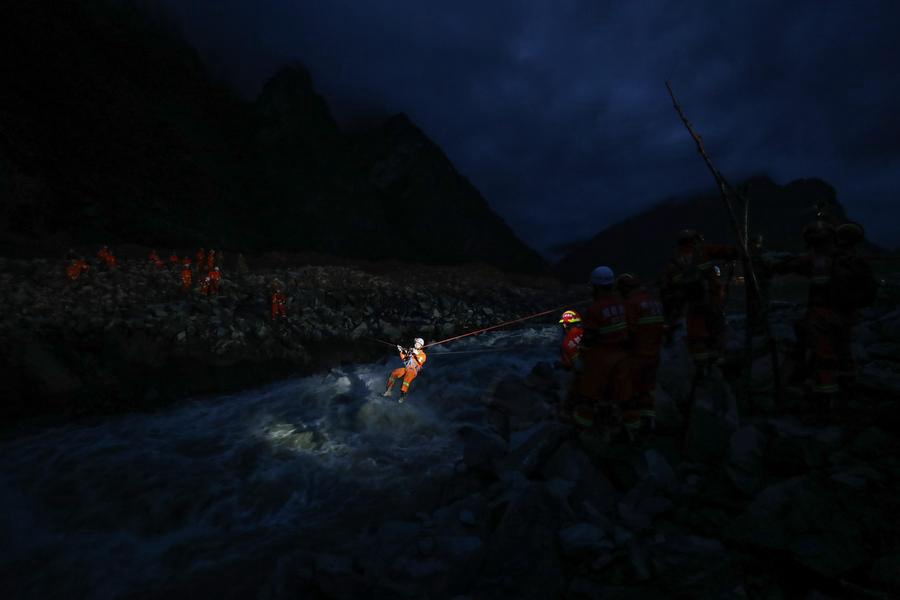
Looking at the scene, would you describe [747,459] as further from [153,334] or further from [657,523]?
[153,334]

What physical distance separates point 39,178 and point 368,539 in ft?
94.5

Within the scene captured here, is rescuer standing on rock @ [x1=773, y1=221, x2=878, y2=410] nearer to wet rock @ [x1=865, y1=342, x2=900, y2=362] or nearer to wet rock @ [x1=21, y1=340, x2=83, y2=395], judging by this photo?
wet rock @ [x1=865, y1=342, x2=900, y2=362]

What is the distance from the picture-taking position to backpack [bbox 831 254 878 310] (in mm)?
4080

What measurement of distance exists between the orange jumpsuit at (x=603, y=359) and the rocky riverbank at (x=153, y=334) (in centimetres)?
886

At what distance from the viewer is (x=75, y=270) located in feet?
38.9

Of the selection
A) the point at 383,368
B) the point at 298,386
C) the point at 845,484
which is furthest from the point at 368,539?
the point at 383,368

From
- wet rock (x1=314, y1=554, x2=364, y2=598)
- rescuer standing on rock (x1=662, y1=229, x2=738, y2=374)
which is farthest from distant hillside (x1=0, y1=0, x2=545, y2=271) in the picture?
rescuer standing on rock (x1=662, y1=229, x2=738, y2=374)

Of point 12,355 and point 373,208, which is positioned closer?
point 12,355

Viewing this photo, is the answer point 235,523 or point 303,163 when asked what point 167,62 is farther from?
point 235,523

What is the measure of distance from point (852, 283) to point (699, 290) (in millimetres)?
1493

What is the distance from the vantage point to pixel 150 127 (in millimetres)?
29781

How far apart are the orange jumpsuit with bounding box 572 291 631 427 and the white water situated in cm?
289

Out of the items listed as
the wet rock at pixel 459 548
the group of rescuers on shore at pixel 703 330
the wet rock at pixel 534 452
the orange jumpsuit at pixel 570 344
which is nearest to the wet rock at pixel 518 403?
the orange jumpsuit at pixel 570 344

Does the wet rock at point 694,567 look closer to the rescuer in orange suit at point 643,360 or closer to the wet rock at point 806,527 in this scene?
the wet rock at point 806,527
